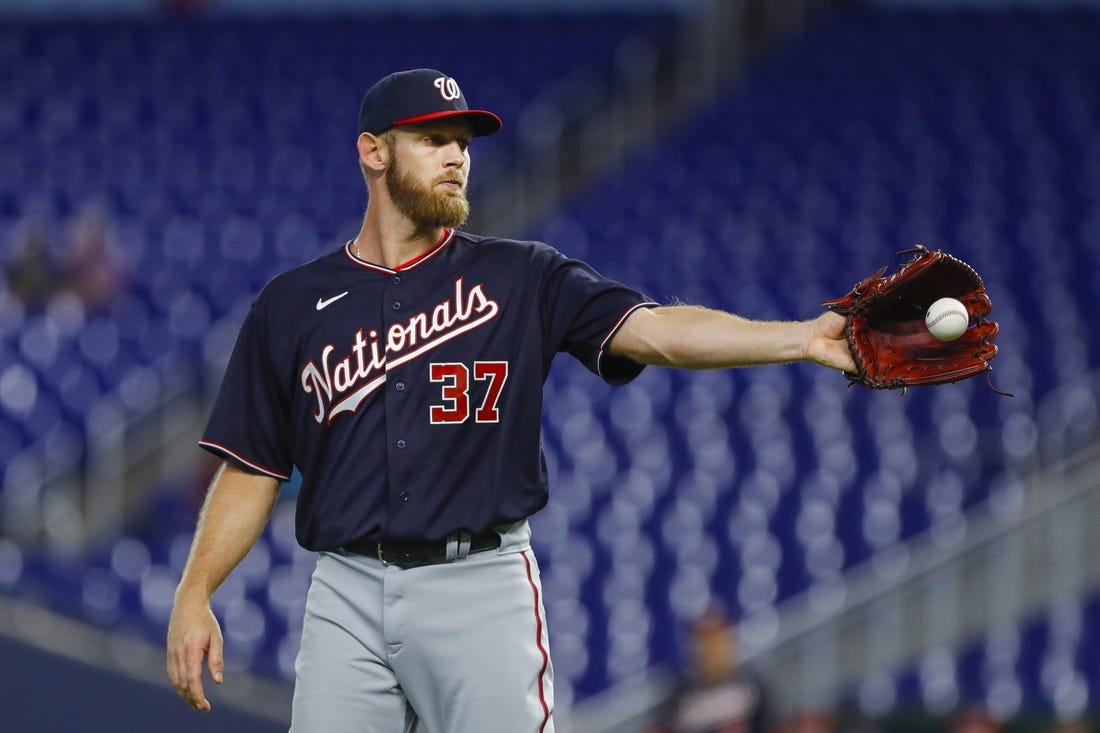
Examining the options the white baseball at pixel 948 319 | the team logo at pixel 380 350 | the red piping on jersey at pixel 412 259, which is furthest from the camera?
the red piping on jersey at pixel 412 259

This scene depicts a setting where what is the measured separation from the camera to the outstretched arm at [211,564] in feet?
8.85

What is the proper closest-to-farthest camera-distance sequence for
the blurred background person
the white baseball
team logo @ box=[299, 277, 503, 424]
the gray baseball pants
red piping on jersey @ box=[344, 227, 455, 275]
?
the white baseball, the gray baseball pants, team logo @ box=[299, 277, 503, 424], red piping on jersey @ box=[344, 227, 455, 275], the blurred background person

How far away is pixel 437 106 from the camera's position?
2.77 m

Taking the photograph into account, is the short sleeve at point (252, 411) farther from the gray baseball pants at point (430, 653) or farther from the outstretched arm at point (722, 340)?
the outstretched arm at point (722, 340)

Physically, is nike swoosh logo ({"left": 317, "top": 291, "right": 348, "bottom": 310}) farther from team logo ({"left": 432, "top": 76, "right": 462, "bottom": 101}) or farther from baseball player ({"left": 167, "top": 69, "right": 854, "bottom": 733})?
team logo ({"left": 432, "top": 76, "right": 462, "bottom": 101})

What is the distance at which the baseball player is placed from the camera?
8.64 ft

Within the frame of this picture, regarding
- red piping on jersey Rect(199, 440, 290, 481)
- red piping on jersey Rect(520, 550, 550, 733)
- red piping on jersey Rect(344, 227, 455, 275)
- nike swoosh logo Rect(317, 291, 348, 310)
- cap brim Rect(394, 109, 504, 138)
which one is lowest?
red piping on jersey Rect(520, 550, 550, 733)

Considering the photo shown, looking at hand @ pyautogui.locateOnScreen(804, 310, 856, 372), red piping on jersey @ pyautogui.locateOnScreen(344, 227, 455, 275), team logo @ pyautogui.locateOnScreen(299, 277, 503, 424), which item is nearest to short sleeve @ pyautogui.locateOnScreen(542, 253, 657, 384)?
team logo @ pyautogui.locateOnScreen(299, 277, 503, 424)

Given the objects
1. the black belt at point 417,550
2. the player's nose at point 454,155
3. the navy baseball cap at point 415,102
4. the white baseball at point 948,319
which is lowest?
the black belt at point 417,550

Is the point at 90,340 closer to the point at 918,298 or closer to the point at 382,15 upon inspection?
the point at 382,15

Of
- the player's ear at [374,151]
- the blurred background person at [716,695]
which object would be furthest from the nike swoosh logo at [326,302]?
the blurred background person at [716,695]

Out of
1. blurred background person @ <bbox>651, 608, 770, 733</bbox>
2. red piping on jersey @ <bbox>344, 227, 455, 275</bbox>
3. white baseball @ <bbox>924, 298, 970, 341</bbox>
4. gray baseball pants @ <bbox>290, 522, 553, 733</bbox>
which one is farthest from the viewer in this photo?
blurred background person @ <bbox>651, 608, 770, 733</bbox>

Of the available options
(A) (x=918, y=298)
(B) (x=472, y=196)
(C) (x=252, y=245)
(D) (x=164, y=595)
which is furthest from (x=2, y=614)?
(B) (x=472, y=196)

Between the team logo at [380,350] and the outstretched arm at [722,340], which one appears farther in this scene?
the team logo at [380,350]
